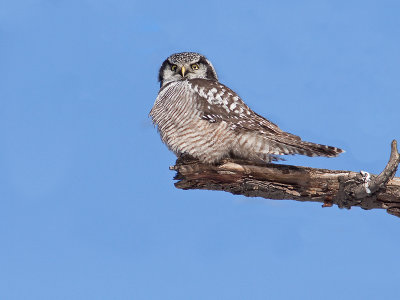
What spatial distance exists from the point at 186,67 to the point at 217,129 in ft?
4.18

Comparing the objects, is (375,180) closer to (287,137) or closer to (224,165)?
(287,137)

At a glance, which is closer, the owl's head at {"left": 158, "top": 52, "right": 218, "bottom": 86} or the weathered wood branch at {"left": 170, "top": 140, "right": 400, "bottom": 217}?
the weathered wood branch at {"left": 170, "top": 140, "right": 400, "bottom": 217}

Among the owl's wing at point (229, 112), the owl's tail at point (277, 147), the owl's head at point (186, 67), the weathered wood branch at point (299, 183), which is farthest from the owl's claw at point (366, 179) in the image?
the owl's head at point (186, 67)

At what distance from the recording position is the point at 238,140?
206 inches

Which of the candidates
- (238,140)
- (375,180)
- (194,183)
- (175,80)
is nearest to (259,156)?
(238,140)

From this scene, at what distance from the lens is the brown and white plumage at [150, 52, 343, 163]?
515 cm

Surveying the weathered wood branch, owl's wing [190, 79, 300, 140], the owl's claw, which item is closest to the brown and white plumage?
owl's wing [190, 79, 300, 140]

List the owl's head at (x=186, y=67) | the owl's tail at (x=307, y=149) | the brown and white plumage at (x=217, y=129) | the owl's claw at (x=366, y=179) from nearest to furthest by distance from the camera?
the owl's tail at (x=307, y=149), the owl's claw at (x=366, y=179), the brown and white plumage at (x=217, y=129), the owl's head at (x=186, y=67)

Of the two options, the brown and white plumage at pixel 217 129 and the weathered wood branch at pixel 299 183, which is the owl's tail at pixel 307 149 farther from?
the weathered wood branch at pixel 299 183

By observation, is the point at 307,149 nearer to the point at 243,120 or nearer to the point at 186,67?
Result: the point at 243,120

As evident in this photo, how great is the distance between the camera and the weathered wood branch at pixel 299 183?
197 inches

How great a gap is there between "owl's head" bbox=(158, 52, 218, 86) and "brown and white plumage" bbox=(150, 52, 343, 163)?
0.56 m

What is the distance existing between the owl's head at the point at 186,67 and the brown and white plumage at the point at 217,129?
0.56 metres

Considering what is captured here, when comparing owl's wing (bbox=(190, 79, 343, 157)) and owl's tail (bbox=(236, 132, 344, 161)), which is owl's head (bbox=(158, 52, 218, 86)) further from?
owl's tail (bbox=(236, 132, 344, 161))
